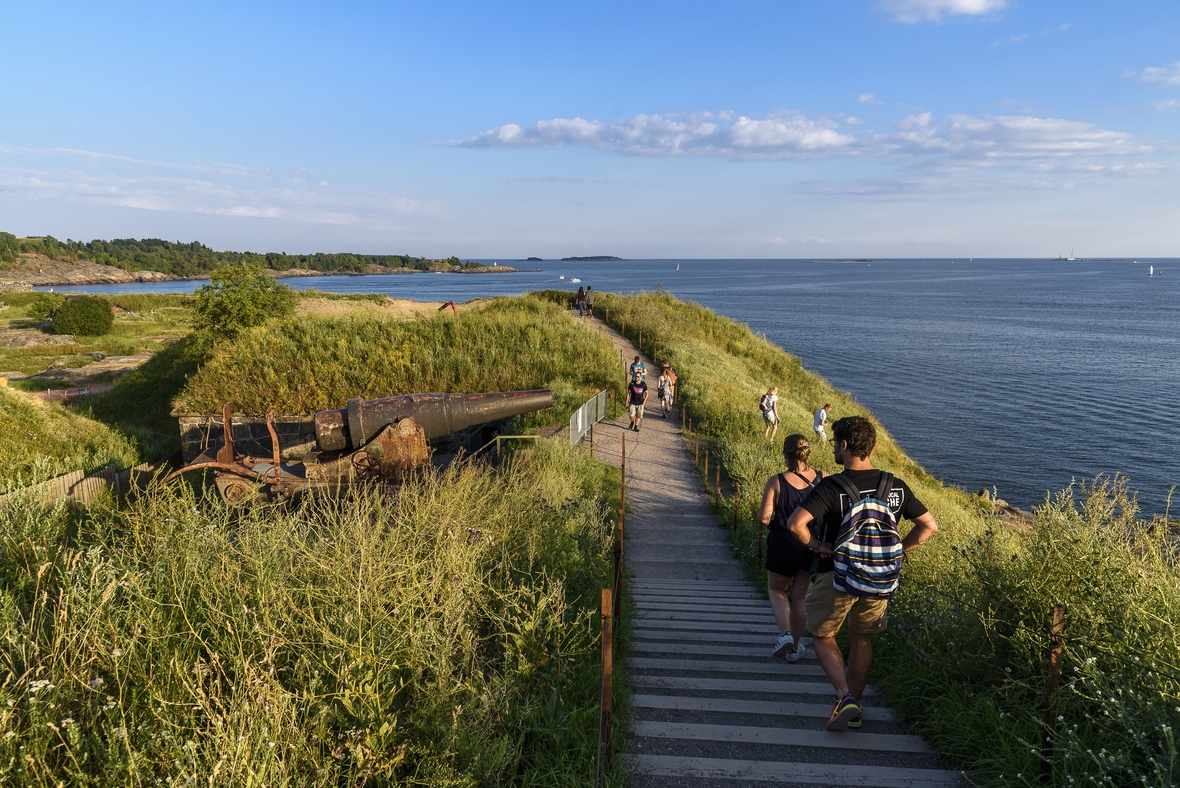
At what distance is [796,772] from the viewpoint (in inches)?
128

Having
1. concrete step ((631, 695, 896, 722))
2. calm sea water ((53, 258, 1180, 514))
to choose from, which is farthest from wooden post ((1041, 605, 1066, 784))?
calm sea water ((53, 258, 1180, 514))

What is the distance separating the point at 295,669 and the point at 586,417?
9599mm

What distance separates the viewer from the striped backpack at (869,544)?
3.70 metres

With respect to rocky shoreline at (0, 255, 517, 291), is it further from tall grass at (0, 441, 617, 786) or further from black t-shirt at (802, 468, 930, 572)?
black t-shirt at (802, 468, 930, 572)

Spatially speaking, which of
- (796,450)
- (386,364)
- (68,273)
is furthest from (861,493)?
(68,273)

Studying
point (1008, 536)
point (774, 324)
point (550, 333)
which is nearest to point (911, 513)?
point (1008, 536)

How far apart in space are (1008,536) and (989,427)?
2429 centimetres

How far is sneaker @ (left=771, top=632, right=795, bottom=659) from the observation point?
4840 millimetres

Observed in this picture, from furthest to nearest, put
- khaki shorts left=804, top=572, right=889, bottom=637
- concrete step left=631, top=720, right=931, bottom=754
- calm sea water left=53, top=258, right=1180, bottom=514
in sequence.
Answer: calm sea water left=53, top=258, right=1180, bottom=514 → khaki shorts left=804, top=572, right=889, bottom=637 → concrete step left=631, top=720, right=931, bottom=754

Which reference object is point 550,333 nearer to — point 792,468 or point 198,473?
point 198,473

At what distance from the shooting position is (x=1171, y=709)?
283 centimetres

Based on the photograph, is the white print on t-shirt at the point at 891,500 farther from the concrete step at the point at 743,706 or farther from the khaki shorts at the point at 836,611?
the concrete step at the point at 743,706

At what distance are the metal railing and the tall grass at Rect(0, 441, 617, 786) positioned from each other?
6.56 m

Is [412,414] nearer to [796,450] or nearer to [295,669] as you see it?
[796,450]
